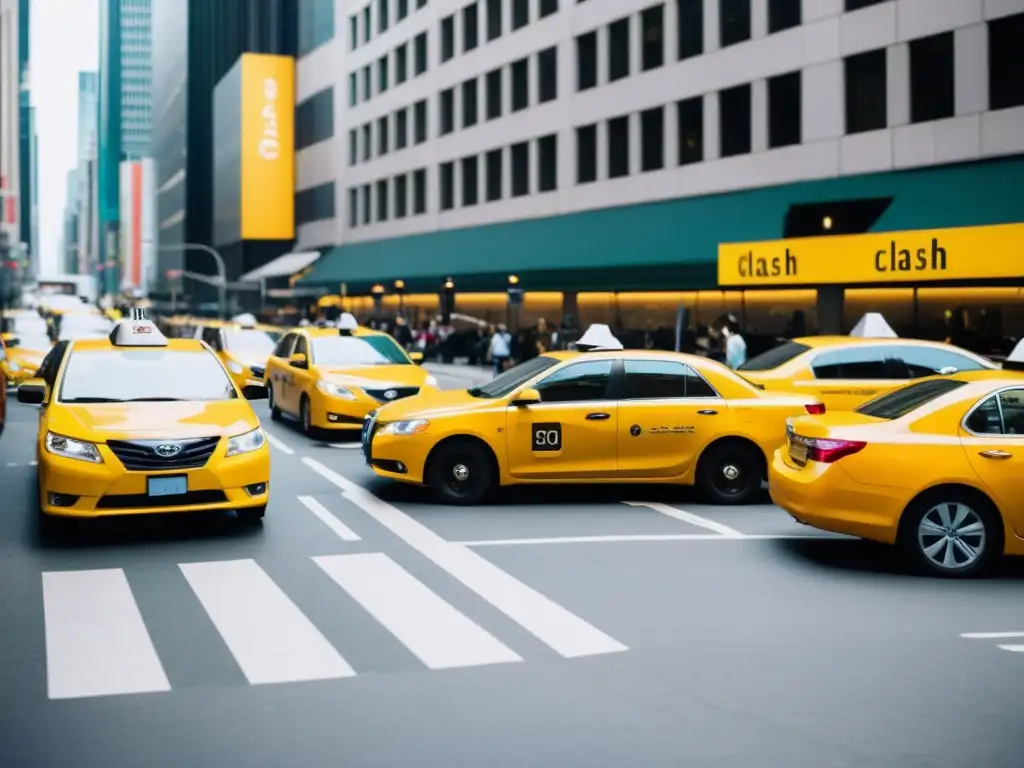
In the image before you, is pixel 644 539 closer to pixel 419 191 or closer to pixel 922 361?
pixel 922 361

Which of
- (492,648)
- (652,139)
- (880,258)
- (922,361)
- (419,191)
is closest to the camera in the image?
(492,648)

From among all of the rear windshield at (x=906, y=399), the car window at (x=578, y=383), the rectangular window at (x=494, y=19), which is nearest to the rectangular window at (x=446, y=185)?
the rectangular window at (x=494, y=19)

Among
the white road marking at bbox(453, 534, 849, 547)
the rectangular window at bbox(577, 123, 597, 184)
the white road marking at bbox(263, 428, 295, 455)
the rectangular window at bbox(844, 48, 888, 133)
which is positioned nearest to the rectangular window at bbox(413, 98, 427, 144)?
the rectangular window at bbox(577, 123, 597, 184)

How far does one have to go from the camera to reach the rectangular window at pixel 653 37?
126 ft

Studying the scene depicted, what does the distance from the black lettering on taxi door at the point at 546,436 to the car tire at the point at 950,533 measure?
4229 mm

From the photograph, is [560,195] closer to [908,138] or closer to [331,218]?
[908,138]

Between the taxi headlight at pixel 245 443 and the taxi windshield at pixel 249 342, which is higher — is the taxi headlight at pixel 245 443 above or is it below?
below

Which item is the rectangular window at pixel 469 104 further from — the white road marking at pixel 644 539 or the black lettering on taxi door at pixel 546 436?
the white road marking at pixel 644 539

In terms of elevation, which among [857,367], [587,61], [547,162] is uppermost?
[587,61]

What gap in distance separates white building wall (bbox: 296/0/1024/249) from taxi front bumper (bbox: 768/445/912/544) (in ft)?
61.7

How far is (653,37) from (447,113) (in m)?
18.4

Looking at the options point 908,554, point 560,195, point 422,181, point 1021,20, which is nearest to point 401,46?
point 422,181

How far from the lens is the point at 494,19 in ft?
166

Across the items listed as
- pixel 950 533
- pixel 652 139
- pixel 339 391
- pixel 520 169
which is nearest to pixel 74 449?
pixel 950 533
